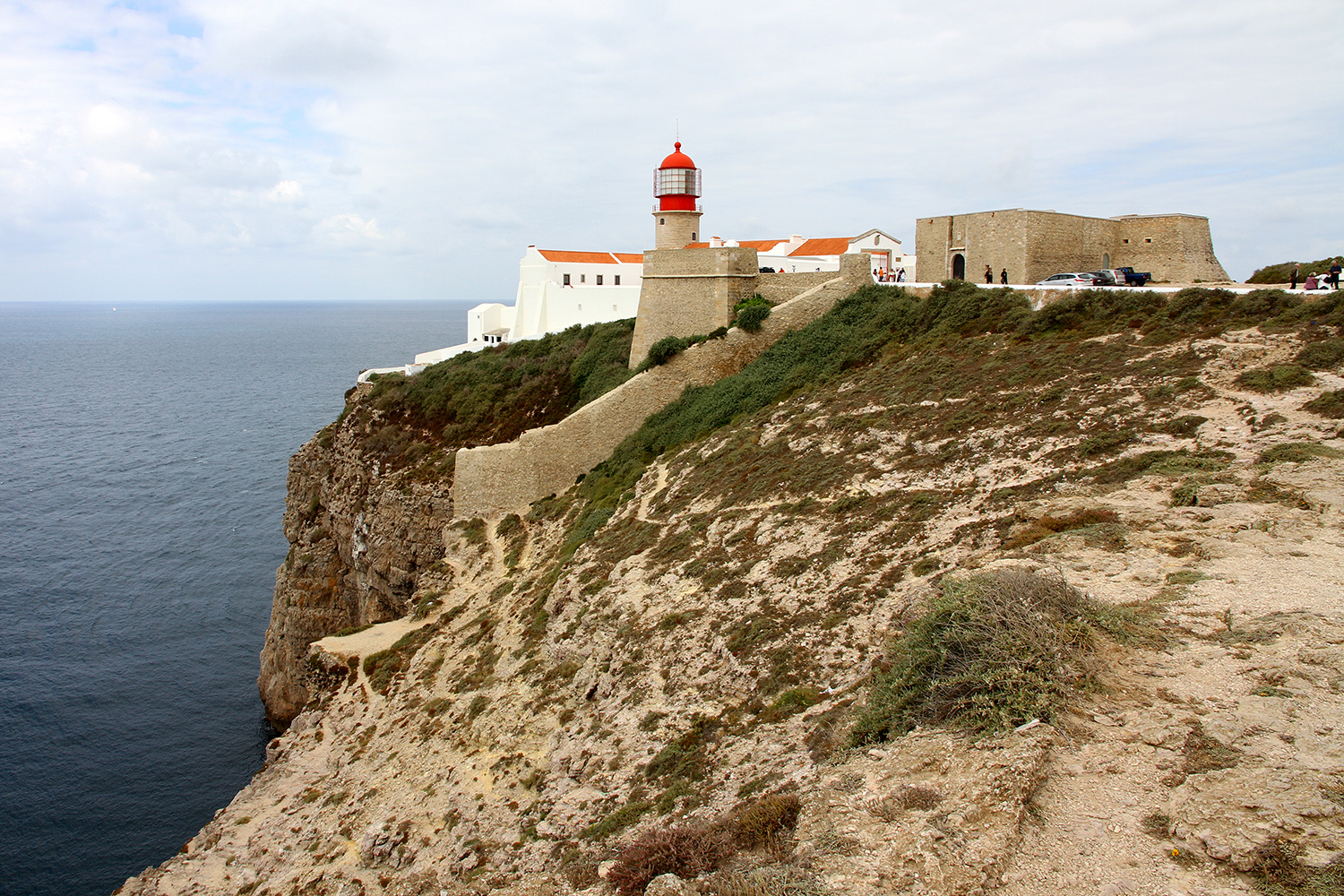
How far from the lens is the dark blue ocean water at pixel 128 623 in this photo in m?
21.7

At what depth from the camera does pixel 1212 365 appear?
572 inches

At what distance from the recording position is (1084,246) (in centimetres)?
2430

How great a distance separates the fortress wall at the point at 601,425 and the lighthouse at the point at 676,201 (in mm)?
5770

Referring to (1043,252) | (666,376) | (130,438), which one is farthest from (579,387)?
(130,438)

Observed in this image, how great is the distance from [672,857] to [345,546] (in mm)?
24892

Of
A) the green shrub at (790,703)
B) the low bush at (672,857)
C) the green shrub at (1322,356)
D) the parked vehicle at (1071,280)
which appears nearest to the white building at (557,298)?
the parked vehicle at (1071,280)

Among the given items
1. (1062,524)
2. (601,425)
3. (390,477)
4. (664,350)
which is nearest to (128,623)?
(390,477)

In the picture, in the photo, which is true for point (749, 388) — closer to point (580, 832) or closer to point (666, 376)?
point (666, 376)

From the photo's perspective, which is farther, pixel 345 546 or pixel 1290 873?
pixel 345 546

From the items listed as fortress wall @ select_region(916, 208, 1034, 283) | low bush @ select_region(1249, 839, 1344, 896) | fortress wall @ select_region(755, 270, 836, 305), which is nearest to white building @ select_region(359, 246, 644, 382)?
fortress wall @ select_region(755, 270, 836, 305)

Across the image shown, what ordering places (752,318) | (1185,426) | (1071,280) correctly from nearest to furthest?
(1185,426) → (1071,280) → (752,318)

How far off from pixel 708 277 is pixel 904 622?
1907cm

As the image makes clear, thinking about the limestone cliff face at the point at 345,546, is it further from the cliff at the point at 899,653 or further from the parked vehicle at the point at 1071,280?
the parked vehicle at the point at 1071,280

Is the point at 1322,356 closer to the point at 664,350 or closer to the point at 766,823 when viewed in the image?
the point at 766,823
